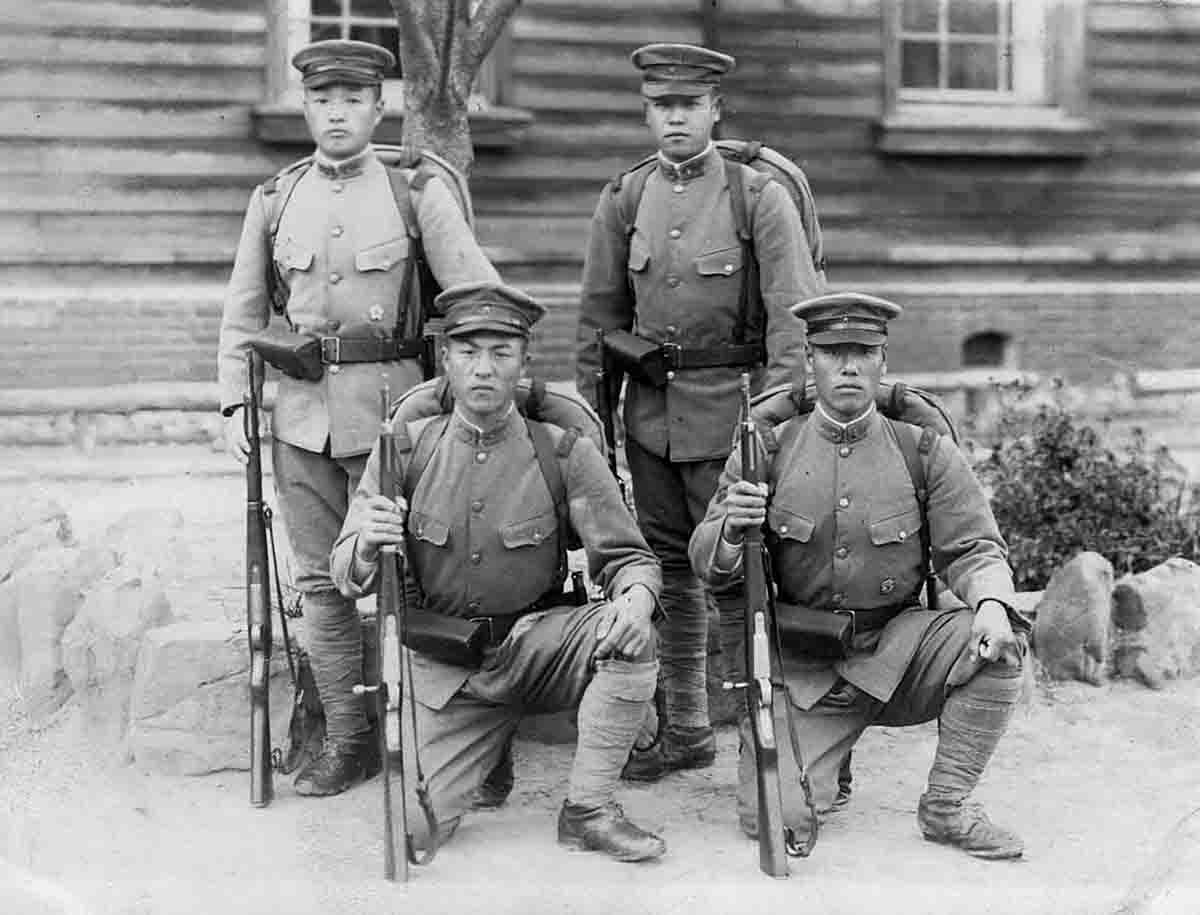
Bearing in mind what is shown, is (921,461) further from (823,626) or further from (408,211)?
(408,211)

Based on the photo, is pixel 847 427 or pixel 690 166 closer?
pixel 847 427

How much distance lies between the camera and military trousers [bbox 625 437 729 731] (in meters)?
4.59

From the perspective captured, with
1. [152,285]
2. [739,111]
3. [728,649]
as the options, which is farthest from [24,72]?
[728,649]

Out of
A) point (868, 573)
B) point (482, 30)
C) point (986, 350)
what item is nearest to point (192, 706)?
point (868, 573)

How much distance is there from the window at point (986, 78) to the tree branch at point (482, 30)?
3732 millimetres

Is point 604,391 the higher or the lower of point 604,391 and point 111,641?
the higher

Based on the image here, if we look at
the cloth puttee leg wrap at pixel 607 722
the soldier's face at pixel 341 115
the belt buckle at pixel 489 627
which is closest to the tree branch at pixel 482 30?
the soldier's face at pixel 341 115

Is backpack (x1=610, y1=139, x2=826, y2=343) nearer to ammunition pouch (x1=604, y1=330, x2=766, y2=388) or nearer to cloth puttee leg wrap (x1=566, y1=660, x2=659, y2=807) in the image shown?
ammunition pouch (x1=604, y1=330, x2=766, y2=388)

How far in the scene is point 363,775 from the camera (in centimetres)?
445

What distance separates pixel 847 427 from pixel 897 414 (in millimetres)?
206

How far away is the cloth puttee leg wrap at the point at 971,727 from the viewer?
391 centimetres

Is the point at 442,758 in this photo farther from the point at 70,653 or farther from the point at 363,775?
the point at 70,653

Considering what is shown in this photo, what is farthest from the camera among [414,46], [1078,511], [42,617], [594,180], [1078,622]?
[594,180]

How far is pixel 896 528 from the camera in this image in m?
4.06
